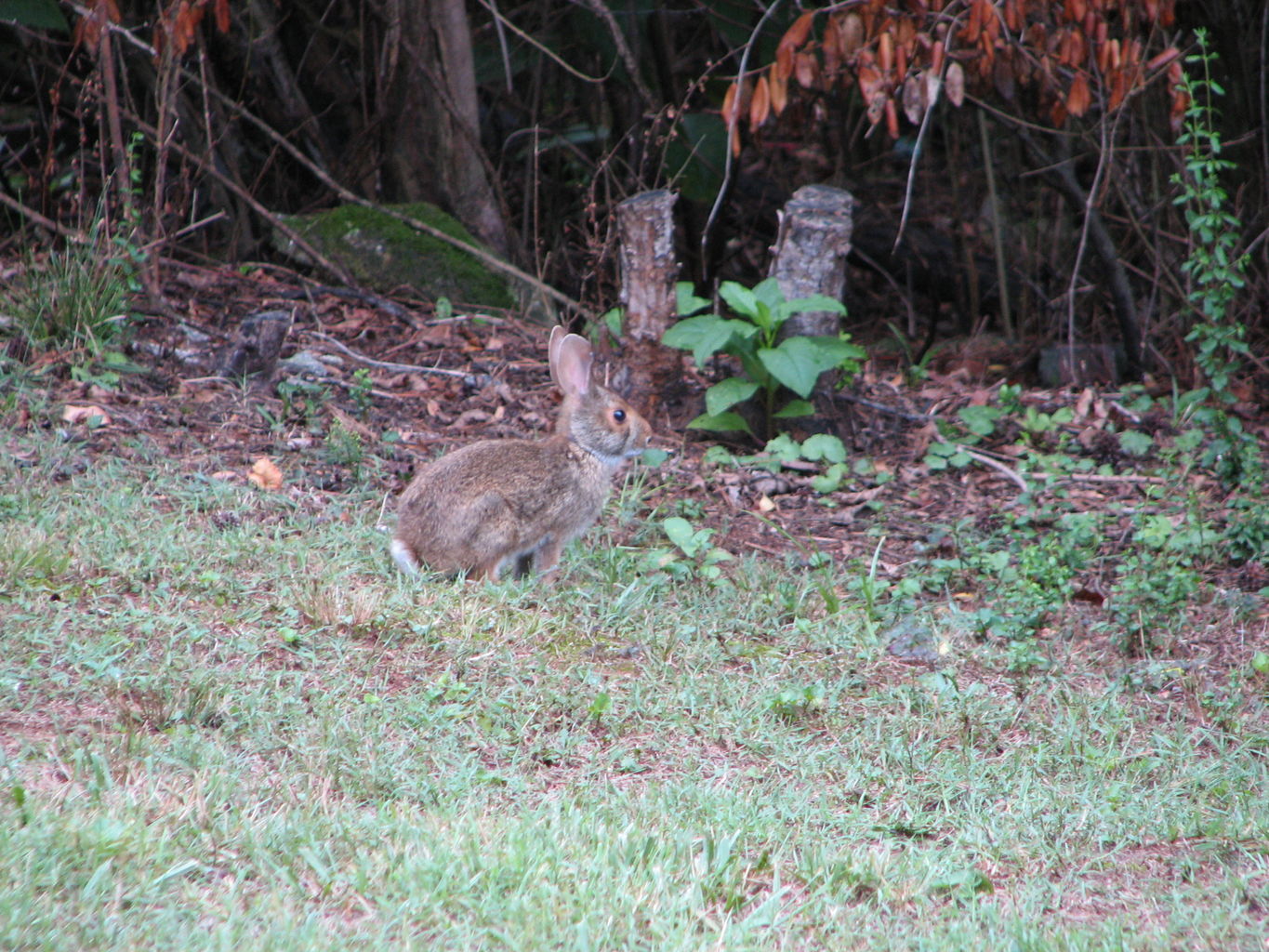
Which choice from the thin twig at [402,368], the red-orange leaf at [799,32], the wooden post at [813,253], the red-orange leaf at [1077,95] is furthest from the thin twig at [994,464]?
the thin twig at [402,368]

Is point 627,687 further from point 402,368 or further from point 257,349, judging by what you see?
point 402,368

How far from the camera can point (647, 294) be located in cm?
762

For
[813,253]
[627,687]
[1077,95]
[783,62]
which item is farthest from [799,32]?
[627,687]

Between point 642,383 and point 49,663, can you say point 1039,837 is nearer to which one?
point 49,663

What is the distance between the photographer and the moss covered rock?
9188 mm

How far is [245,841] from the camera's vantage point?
332 cm

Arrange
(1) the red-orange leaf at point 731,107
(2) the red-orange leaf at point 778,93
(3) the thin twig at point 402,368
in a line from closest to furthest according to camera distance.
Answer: (2) the red-orange leaf at point 778,93 → (1) the red-orange leaf at point 731,107 → (3) the thin twig at point 402,368

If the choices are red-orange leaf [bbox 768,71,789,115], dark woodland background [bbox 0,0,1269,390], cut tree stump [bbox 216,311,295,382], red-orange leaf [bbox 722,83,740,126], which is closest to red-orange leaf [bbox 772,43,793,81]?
red-orange leaf [bbox 768,71,789,115]

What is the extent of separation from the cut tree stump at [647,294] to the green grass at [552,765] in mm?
2039

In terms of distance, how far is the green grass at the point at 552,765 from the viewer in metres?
3.14

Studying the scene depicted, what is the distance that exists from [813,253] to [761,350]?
2.62 feet

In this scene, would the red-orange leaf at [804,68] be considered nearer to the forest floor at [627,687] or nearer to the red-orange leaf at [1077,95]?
the red-orange leaf at [1077,95]

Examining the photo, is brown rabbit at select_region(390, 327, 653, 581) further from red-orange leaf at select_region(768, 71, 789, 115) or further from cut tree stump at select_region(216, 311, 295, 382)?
cut tree stump at select_region(216, 311, 295, 382)

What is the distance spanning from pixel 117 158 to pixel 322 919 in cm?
598
